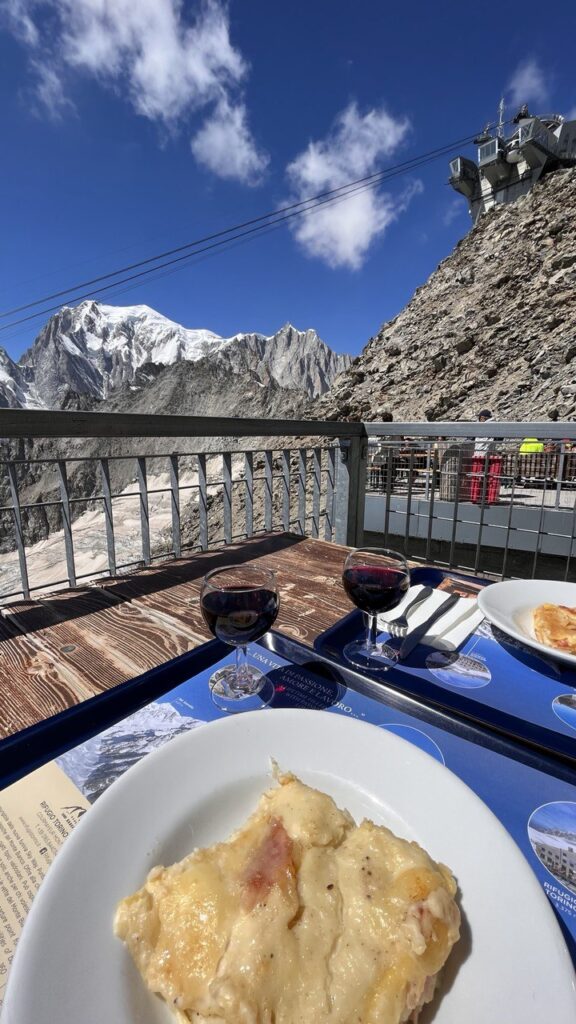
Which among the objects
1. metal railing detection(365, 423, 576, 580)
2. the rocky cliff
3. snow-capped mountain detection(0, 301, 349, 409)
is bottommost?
metal railing detection(365, 423, 576, 580)

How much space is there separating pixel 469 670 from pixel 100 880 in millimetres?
569

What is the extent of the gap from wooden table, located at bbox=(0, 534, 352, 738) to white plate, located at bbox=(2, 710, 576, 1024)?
37 cm

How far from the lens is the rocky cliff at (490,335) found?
1756 centimetres

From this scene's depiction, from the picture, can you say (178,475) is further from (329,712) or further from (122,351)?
(122,351)

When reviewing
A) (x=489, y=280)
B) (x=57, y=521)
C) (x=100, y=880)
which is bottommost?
(x=57, y=521)

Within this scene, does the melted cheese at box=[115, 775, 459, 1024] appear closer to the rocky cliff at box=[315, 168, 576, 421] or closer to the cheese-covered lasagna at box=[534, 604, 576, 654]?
the cheese-covered lasagna at box=[534, 604, 576, 654]

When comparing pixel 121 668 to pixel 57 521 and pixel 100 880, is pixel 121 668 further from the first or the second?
pixel 57 521

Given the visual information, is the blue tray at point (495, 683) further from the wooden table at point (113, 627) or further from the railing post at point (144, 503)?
the railing post at point (144, 503)

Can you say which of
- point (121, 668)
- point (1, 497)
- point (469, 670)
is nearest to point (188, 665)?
point (121, 668)

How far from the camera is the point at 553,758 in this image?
477mm

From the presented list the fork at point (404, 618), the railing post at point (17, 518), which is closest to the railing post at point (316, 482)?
the railing post at point (17, 518)

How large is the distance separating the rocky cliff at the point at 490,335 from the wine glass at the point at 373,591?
17.9 metres

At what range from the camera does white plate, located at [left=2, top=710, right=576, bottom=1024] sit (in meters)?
0.24

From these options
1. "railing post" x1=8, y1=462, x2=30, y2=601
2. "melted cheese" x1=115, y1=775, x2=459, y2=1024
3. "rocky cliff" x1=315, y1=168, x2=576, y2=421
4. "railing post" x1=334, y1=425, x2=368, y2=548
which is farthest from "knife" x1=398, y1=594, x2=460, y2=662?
"rocky cliff" x1=315, y1=168, x2=576, y2=421
